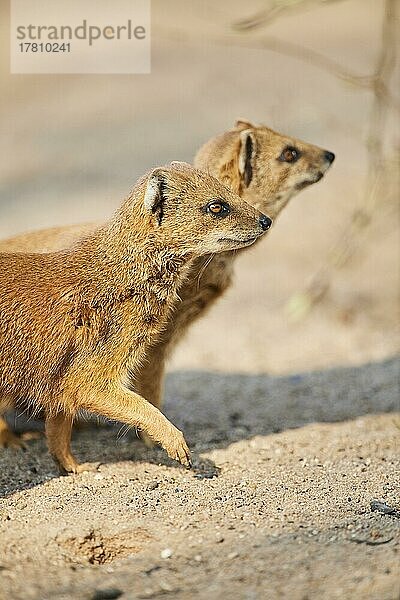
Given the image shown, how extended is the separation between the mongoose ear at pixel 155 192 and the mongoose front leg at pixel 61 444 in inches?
42.0

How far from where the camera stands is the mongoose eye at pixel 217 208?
4129 millimetres

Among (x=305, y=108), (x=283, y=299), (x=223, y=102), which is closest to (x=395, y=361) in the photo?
(x=283, y=299)

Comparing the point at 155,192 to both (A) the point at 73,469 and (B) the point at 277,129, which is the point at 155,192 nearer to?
(A) the point at 73,469

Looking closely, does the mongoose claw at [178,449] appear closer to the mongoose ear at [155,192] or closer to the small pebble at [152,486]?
the small pebble at [152,486]

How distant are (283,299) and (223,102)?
5363mm

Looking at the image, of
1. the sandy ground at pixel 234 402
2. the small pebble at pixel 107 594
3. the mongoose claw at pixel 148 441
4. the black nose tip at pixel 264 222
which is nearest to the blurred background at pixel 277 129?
the sandy ground at pixel 234 402

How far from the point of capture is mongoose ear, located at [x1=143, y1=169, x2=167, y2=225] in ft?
13.2

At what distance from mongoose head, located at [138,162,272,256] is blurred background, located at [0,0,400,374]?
122cm

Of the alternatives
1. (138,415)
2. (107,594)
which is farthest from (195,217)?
(107,594)

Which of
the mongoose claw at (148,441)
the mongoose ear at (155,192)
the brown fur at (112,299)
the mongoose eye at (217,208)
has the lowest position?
the mongoose claw at (148,441)

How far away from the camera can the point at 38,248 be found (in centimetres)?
470

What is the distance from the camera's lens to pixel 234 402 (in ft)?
19.3

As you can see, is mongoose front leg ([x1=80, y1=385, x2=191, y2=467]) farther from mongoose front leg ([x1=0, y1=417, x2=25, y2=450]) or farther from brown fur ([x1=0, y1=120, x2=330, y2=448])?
mongoose front leg ([x1=0, y1=417, x2=25, y2=450])

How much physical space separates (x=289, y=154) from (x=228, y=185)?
1.55ft
